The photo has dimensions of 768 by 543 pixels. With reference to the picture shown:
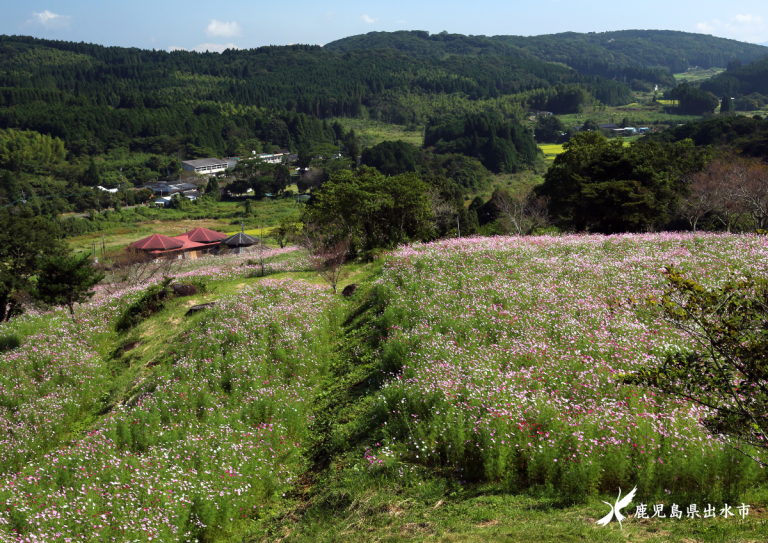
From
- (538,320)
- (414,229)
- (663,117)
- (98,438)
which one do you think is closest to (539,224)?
(414,229)

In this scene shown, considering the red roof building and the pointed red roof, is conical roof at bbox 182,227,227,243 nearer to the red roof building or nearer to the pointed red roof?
the red roof building

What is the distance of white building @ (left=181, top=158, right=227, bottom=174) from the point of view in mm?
131125

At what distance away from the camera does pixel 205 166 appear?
133m

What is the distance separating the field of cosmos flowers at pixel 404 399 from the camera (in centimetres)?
765

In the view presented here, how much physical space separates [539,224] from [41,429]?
1370 inches

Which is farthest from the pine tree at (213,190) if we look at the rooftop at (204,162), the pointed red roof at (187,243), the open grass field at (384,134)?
the open grass field at (384,134)

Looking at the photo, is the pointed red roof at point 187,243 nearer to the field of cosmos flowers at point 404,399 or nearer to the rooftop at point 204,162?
the field of cosmos flowers at point 404,399

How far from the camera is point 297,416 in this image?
37.2 feet

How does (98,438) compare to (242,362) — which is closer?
(98,438)

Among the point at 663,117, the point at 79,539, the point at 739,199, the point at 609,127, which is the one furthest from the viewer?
the point at 663,117

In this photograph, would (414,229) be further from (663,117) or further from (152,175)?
(663,117)

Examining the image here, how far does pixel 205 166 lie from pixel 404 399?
13659cm

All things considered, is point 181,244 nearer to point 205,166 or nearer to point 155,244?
point 155,244

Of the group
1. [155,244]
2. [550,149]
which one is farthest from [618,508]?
[550,149]
